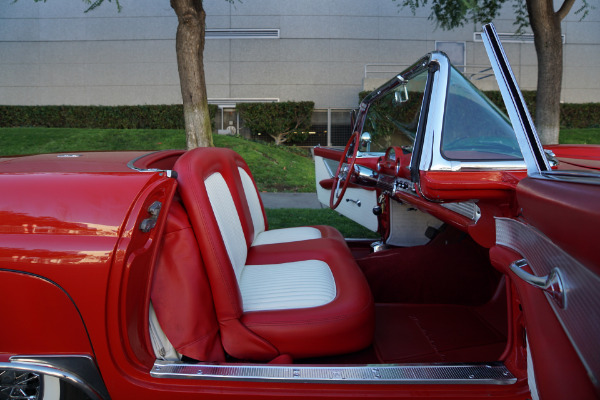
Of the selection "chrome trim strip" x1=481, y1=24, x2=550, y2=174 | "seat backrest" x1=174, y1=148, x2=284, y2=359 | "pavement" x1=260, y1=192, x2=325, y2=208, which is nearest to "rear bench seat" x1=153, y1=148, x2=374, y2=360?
"seat backrest" x1=174, y1=148, x2=284, y2=359

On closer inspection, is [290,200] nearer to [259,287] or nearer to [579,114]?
[259,287]

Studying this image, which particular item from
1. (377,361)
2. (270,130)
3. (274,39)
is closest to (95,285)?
(377,361)

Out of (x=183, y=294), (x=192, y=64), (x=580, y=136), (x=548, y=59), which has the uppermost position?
(x=548, y=59)

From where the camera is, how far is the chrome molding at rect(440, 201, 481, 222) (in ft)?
5.12

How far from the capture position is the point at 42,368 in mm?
1274

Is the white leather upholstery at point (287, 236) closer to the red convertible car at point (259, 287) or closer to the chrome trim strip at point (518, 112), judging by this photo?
the red convertible car at point (259, 287)

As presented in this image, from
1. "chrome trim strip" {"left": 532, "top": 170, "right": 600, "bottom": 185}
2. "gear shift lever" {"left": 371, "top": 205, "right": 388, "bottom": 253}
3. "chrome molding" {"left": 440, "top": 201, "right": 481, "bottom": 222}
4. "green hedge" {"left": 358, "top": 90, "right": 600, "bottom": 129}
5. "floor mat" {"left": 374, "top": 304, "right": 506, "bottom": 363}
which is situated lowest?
"floor mat" {"left": 374, "top": 304, "right": 506, "bottom": 363}

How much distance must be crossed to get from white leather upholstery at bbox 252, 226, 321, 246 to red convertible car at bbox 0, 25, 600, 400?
0.71 meters

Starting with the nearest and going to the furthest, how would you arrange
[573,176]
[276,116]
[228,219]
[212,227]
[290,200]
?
[573,176], [212,227], [228,219], [290,200], [276,116]

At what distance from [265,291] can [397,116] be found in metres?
1.38

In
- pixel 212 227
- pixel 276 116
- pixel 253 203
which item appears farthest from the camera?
pixel 276 116

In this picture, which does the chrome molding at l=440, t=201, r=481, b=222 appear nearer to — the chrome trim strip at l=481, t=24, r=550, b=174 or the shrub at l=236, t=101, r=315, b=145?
the chrome trim strip at l=481, t=24, r=550, b=174

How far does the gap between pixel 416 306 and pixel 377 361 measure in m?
0.70

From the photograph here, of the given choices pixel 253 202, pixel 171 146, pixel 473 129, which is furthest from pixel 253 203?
pixel 171 146
